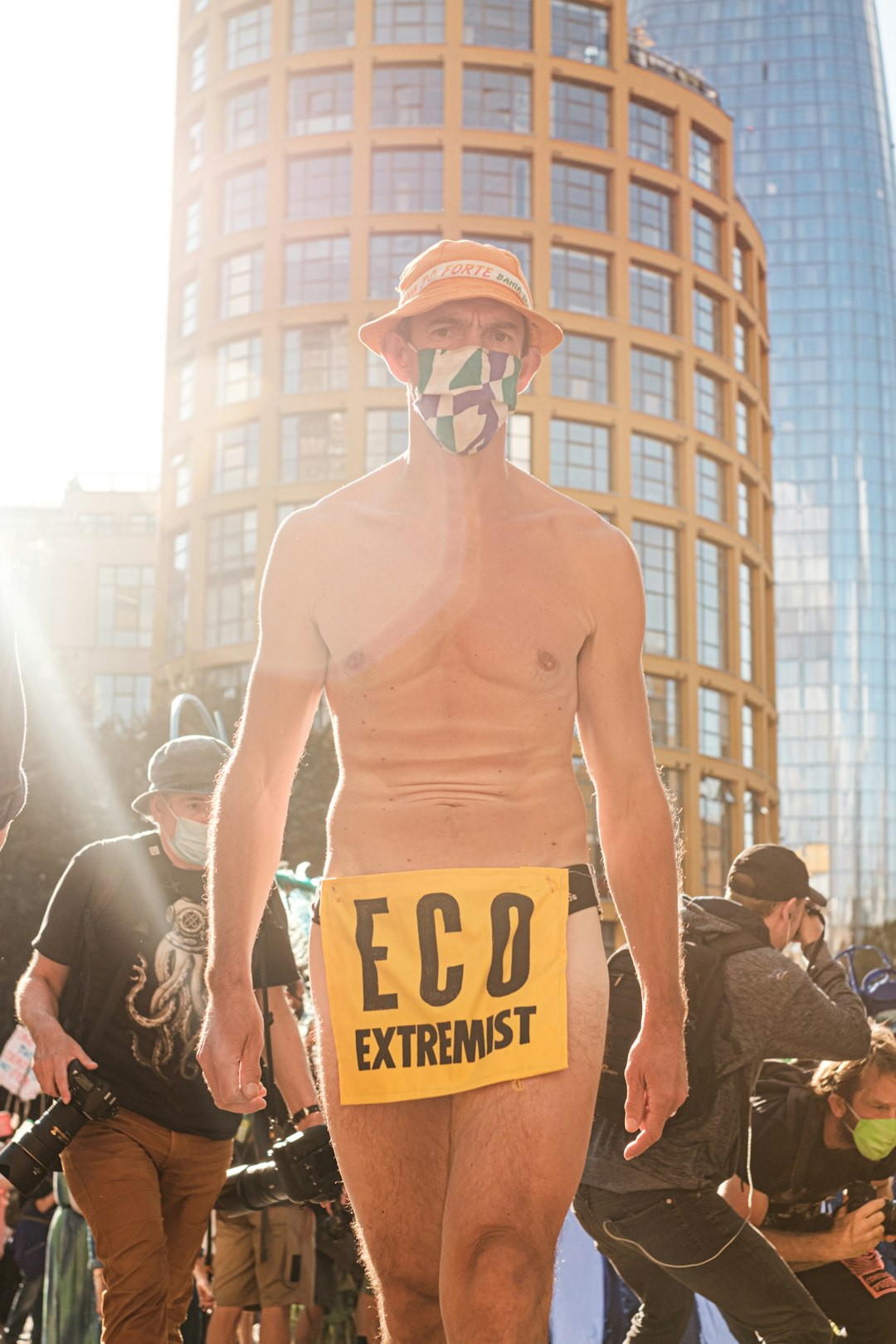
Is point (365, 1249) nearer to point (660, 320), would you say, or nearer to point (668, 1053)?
point (668, 1053)

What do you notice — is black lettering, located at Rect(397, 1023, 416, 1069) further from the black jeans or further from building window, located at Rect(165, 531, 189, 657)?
building window, located at Rect(165, 531, 189, 657)

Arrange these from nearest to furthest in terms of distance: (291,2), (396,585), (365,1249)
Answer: (365,1249) → (396,585) → (291,2)

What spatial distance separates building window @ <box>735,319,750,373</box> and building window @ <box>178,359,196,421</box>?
20574mm

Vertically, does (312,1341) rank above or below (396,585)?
Answer: below

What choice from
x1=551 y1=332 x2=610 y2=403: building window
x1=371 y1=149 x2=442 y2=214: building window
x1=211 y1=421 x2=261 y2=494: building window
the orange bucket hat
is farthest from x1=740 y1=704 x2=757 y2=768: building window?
the orange bucket hat

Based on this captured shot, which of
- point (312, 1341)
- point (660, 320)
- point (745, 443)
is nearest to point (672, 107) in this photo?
point (660, 320)

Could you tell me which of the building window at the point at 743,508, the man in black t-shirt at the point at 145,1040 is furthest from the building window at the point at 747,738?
the man in black t-shirt at the point at 145,1040

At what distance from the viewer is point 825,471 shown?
126750 millimetres

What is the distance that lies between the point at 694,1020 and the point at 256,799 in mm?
2198

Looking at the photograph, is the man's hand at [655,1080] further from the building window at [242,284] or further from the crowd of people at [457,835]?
the building window at [242,284]

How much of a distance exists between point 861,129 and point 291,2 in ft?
252

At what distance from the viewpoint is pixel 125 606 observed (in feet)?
223

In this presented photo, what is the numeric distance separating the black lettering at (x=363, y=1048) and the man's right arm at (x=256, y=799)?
0.66ft

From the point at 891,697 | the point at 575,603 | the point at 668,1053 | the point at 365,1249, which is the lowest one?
the point at 365,1249
